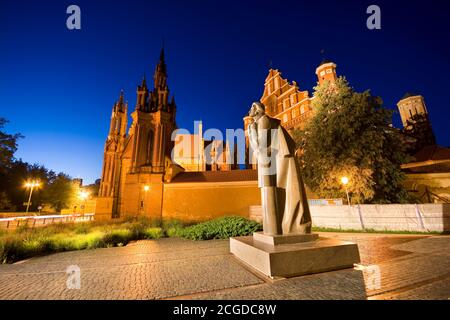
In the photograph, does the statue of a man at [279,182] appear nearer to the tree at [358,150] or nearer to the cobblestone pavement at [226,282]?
the cobblestone pavement at [226,282]

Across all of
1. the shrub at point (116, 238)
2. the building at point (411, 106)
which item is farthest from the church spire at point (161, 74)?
the building at point (411, 106)

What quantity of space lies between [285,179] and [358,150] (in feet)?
39.5

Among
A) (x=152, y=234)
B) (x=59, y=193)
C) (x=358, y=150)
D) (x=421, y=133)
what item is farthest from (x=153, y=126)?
(x=421, y=133)

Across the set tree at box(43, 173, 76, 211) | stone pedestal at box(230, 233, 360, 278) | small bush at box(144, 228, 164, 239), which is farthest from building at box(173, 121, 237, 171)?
stone pedestal at box(230, 233, 360, 278)

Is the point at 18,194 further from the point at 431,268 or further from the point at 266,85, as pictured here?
the point at 431,268

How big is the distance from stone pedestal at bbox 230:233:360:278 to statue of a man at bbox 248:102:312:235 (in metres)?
0.34

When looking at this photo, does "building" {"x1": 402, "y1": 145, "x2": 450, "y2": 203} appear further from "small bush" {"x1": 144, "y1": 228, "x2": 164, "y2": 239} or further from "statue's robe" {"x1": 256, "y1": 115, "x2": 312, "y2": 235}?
"small bush" {"x1": 144, "y1": 228, "x2": 164, "y2": 239}

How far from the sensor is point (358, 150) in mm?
13844

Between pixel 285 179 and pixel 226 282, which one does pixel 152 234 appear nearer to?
pixel 226 282

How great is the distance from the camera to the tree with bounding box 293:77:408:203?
545 inches

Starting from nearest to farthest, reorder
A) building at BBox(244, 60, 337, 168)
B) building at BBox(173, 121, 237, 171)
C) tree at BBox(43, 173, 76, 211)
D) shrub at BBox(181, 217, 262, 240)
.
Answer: shrub at BBox(181, 217, 262, 240) → building at BBox(244, 60, 337, 168) → building at BBox(173, 121, 237, 171) → tree at BBox(43, 173, 76, 211)

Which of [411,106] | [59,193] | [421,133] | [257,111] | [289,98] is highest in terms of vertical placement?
[411,106]
